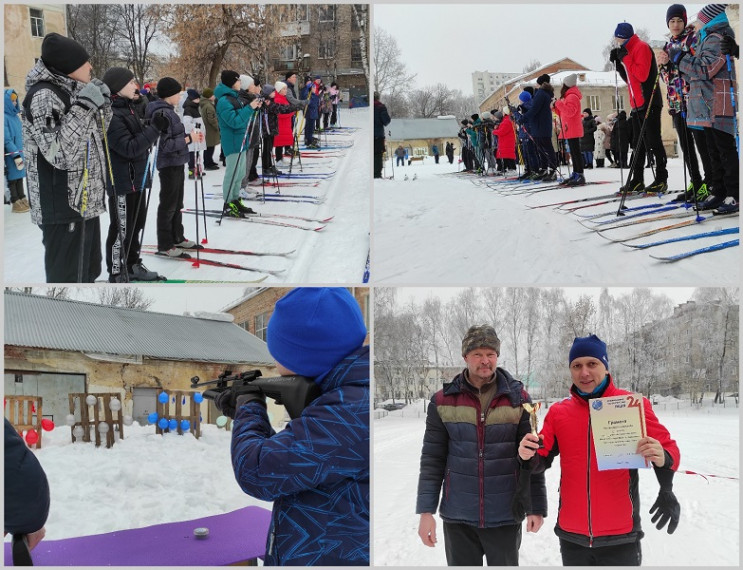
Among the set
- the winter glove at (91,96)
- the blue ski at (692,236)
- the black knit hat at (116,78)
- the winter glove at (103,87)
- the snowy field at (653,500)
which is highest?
the black knit hat at (116,78)

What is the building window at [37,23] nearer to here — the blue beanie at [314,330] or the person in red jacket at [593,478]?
the blue beanie at [314,330]

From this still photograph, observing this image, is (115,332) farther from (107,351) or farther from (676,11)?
(676,11)

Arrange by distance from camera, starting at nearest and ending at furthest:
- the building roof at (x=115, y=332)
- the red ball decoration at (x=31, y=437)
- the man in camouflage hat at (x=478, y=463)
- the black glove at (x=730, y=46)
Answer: the man in camouflage hat at (x=478, y=463), the black glove at (x=730, y=46), the building roof at (x=115, y=332), the red ball decoration at (x=31, y=437)

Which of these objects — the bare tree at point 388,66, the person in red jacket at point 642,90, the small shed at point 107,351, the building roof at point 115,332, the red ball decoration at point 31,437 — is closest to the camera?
the person in red jacket at point 642,90

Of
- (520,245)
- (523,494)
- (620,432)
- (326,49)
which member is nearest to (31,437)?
(326,49)

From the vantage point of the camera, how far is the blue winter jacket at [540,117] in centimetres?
598

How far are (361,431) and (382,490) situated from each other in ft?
6.98

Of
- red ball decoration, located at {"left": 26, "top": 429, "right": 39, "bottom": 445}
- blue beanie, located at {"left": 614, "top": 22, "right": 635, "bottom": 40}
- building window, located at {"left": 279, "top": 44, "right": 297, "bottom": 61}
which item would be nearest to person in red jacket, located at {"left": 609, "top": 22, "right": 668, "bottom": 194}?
blue beanie, located at {"left": 614, "top": 22, "right": 635, "bottom": 40}

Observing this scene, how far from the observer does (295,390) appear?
1.63 metres

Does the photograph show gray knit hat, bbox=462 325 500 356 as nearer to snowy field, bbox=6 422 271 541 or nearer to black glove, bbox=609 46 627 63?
black glove, bbox=609 46 627 63

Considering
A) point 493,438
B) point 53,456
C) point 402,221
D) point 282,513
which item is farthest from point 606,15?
point 53,456

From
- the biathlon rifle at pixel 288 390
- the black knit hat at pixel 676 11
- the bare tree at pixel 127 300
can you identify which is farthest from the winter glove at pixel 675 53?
the bare tree at pixel 127 300

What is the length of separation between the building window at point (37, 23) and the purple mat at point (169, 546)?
2489mm

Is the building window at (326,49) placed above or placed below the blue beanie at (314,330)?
above
